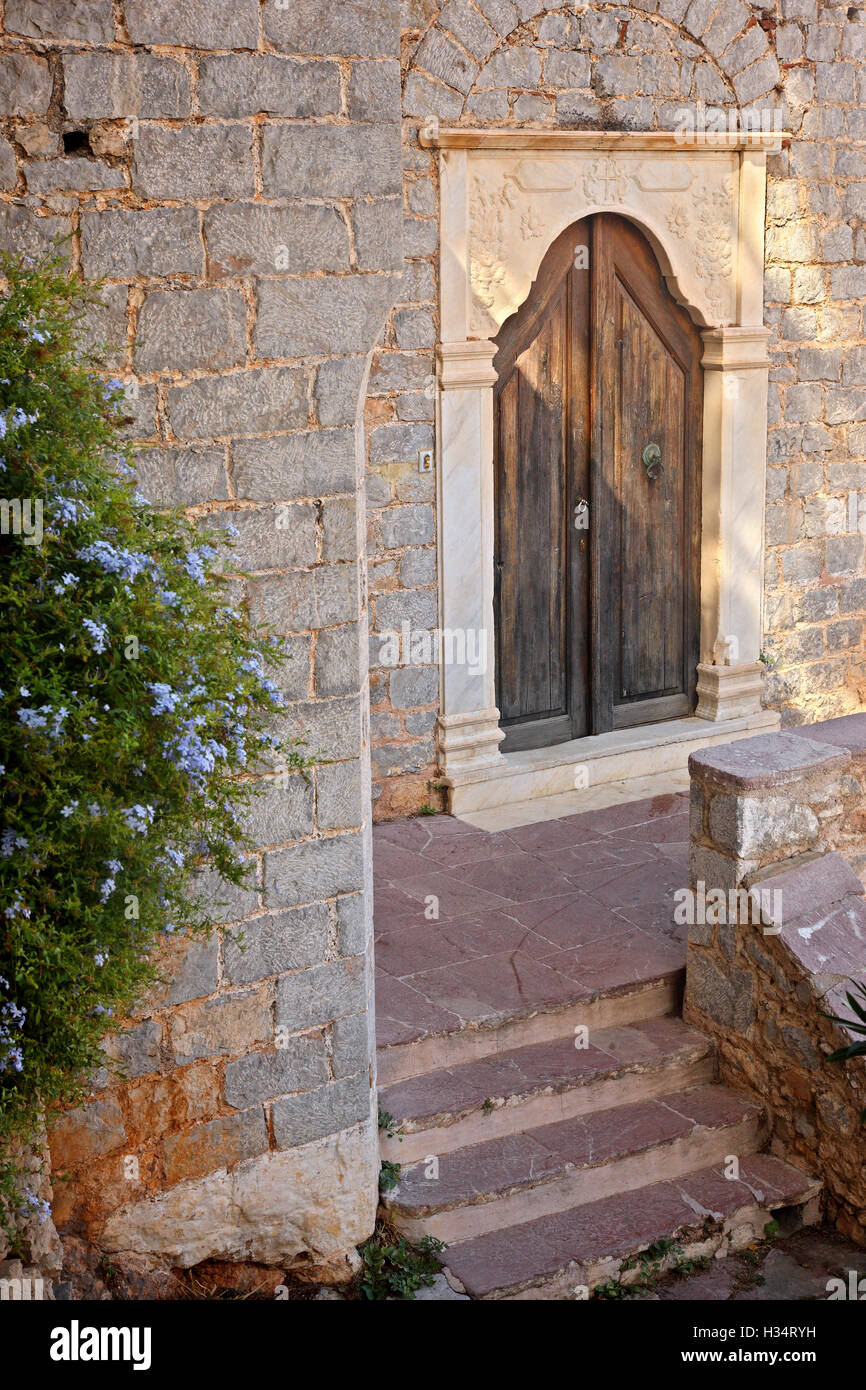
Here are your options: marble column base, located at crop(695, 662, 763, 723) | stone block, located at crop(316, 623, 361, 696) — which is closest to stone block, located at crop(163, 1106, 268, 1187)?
stone block, located at crop(316, 623, 361, 696)

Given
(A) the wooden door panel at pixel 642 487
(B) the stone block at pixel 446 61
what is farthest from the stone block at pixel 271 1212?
(B) the stone block at pixel 446 61

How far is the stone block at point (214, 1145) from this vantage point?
405 cm

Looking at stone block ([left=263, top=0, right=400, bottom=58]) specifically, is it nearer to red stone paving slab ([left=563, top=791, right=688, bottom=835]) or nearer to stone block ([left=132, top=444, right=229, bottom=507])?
stone block ([left=132, top=444, right=229, bottom=507])

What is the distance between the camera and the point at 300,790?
13.4 ft

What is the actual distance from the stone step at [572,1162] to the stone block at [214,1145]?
59 cm

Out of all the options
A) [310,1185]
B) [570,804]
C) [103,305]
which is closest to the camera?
[103,305]

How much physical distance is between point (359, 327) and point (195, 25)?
81cm

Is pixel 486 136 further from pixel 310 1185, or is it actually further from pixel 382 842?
pixel 310 1185

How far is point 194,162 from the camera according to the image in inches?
143

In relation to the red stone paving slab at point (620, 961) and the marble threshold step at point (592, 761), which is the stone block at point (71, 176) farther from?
the marble threshold step at point (592, 761)

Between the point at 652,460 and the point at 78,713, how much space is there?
5024 mm

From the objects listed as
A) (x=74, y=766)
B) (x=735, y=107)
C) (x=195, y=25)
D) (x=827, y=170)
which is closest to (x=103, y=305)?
(x=195, y=25)

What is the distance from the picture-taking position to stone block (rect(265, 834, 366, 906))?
4.09m

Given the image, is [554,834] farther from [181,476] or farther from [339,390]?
[181,476]
